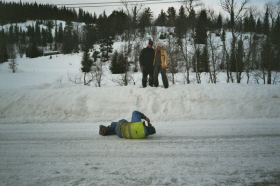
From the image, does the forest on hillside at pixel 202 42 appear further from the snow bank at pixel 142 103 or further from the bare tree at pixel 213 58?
the snow bank at pixel 142 103

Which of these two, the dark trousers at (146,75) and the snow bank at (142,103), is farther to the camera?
the dark trousers at (146,75)

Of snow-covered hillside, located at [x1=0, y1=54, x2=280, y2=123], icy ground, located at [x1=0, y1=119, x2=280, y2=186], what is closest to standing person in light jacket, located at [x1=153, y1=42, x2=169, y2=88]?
snow-covered hillside, located at [x1=0, y1=54, x2=280, y2=123]

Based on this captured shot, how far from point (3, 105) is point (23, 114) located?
1065 mm

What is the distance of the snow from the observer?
365 centimetres

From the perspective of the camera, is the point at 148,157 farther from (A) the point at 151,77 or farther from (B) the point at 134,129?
(A) the point at 151,77

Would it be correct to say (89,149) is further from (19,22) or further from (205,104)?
(19,22)

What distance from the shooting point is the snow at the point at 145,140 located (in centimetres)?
365

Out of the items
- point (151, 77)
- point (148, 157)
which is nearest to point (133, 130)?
point (148, 157)

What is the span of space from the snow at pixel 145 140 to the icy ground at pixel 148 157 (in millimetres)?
17

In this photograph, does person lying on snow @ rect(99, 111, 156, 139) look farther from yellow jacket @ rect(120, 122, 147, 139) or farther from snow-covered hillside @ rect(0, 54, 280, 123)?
snow-covered hillside @ rect(0, 54, 280, 123)

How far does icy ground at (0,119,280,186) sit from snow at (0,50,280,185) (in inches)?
0.7

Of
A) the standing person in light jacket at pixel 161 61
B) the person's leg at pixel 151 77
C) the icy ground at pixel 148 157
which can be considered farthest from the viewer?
the person's leg at pixel 151 77

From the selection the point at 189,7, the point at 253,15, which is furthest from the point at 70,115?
the point at 253,15

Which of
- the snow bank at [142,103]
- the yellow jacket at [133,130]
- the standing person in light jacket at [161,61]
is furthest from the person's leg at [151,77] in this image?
the yellow jacket at [133,130]
